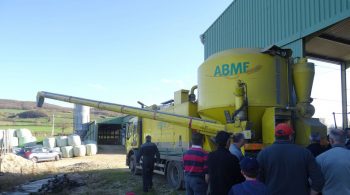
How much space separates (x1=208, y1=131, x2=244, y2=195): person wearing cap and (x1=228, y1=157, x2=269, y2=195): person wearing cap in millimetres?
1220

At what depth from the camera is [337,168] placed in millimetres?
4781

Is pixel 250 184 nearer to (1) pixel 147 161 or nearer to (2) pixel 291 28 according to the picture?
(1) pixel 147 161

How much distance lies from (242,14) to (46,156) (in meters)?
18.9

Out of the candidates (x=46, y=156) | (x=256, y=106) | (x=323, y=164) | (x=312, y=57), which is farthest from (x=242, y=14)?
(x=46, y=156)

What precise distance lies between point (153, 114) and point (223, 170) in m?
6.92

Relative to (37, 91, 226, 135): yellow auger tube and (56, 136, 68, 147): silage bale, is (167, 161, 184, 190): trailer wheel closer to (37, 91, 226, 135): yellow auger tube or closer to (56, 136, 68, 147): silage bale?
(37, 91, 226, 135): yellow auger tube

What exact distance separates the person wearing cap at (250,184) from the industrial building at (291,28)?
29.1 ft

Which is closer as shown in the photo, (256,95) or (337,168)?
(337,168)

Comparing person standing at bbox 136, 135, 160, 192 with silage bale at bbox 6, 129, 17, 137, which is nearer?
person standing at bbox 136, 135, 160, 192

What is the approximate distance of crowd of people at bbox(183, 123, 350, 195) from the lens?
406 cm

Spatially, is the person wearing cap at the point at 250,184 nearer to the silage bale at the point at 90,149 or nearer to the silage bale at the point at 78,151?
the silage bale at the point at 78,151

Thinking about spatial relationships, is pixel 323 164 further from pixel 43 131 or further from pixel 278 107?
pixel 43 131

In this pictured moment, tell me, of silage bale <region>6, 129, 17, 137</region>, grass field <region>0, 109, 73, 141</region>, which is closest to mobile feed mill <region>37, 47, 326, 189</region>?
silage bale <region>6, 129, 17, 137</region>

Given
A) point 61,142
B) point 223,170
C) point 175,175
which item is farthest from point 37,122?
point 223,170
